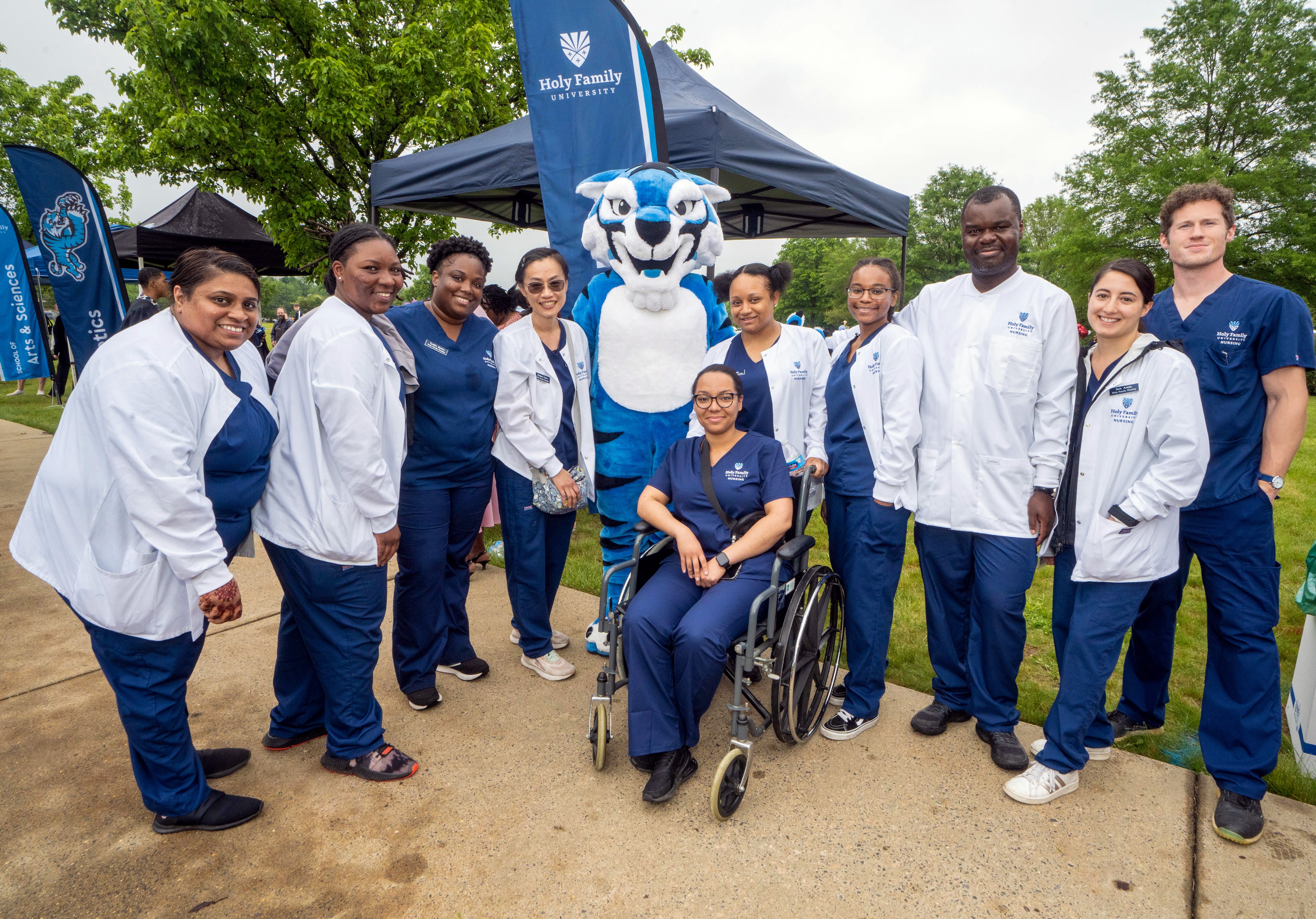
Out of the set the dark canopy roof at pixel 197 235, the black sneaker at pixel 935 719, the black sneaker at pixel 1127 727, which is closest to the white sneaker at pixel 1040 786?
the black sneaker at pixel 935 719

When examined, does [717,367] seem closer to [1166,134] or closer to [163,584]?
[163,584]

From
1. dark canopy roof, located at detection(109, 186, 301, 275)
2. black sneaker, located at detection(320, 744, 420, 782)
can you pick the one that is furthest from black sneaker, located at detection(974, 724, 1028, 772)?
dark canopy roof, located at detection(109, 186, 301, 275)

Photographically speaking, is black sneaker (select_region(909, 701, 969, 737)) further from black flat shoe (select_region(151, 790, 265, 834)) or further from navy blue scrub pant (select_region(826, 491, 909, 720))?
black flat shoe (select_region(151, 790, 265, 834))

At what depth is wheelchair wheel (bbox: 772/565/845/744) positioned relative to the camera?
228 centimetres

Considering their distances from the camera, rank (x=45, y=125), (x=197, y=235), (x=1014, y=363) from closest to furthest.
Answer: (x=1014, y=363), (x=197, y=235), (x=45, y=125)

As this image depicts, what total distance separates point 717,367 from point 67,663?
3196 millimetres

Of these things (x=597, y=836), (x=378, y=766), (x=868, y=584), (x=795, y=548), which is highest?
(x=795, y=548)

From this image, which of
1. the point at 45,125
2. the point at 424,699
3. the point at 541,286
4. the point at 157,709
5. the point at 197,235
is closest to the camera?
the point at 157,709

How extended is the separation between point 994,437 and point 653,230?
5.24 feet

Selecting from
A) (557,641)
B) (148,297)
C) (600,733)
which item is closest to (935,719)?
(600,733)

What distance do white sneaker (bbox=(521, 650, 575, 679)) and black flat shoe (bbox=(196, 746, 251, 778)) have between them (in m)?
1.11

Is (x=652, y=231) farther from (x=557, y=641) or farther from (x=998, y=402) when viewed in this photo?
(x=557, y=641)

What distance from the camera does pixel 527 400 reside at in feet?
9.52

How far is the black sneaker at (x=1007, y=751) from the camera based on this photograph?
8.12ft
